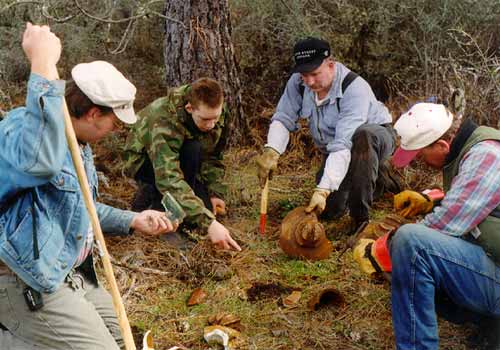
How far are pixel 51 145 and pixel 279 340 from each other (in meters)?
1.81

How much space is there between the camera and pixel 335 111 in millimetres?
4488

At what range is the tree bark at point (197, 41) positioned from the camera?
5.29m

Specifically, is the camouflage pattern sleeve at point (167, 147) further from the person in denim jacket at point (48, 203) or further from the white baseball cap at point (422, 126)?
the white baseball cap at point (422, 126)

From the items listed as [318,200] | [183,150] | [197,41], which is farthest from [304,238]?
[197,41]

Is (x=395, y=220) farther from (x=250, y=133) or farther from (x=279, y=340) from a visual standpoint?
(x=250, y=133)

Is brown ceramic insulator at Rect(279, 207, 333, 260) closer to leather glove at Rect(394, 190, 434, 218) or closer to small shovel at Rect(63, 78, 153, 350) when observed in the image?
leather glove at Rect(394, 190, 434, 218)

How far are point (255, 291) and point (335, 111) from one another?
1504 mm

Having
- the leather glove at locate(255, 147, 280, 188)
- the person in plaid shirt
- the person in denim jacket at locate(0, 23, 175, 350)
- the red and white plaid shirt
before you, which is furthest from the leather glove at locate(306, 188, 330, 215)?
the person in denim jacket at locate(0, 23, 175, 350)

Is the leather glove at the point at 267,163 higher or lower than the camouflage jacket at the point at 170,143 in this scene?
lower

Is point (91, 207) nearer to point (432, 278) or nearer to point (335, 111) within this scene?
point (432, 278)

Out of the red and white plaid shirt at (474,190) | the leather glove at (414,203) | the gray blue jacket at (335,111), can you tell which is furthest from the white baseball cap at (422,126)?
the gray blue jacket at (335,111)

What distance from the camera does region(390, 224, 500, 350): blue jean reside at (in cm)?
271

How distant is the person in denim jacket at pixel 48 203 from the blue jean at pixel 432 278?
1.32 metres

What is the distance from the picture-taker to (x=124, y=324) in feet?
8.31
